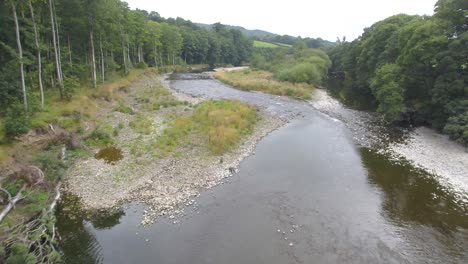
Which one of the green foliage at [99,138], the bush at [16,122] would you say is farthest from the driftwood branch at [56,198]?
the green foliage at [99,138]

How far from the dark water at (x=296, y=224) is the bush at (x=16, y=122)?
682cm

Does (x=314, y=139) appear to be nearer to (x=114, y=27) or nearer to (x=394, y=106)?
(x=394, y=106)

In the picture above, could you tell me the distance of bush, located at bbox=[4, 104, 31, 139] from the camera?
19.7m

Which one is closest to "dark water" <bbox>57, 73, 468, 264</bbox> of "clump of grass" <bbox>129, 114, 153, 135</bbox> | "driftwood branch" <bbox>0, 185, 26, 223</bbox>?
"driftwood branch" <bbox>0, 185, 26, 223</bbox>

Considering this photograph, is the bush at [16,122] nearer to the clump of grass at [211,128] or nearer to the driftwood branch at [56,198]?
the driftwood branch at [56,198]

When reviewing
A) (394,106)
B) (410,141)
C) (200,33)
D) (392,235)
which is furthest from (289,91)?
(200,33)

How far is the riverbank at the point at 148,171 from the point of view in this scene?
18.1 metres

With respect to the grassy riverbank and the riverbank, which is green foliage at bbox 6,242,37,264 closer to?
the grassy riverbank

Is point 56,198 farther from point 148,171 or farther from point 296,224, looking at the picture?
point 296,224

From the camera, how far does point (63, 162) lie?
64.5 feet

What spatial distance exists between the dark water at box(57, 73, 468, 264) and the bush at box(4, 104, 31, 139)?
22.4 ft

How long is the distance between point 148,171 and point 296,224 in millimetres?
11223

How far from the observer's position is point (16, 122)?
20.0m

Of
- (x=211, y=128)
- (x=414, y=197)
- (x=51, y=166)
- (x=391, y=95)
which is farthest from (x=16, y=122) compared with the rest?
(x=391, y=95)
